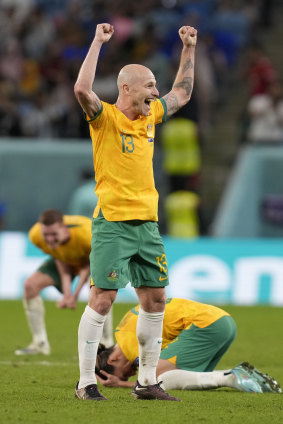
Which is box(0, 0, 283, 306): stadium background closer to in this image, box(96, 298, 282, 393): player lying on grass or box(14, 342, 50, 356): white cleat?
box(14, 342, 50, 356): white cleat

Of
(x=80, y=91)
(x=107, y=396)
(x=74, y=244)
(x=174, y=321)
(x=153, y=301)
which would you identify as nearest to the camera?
(x=80, y=91)

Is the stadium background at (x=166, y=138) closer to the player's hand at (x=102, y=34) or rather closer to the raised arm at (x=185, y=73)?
the raised arm at (x=185, y=73)

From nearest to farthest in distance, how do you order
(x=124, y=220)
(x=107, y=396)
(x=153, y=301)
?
(x=124, y=220)
(x=153, y=301)
(x=107, y=396)

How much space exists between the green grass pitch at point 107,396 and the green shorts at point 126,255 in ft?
2.65

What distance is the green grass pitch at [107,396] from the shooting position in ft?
20.0

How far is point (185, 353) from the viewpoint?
25.1 feet

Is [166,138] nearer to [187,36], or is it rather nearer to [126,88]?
[187,36]

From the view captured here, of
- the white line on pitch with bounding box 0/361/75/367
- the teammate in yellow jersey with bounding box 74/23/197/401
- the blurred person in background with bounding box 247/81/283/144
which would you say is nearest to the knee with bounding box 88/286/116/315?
the teammate in yellow jersey with bounding box 74/23/197/401

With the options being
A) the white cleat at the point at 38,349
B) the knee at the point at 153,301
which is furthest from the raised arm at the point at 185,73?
the white cleat at the point at 38,349

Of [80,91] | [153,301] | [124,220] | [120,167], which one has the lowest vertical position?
[153,301]

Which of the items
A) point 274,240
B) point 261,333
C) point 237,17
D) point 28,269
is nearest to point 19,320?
point 28,269

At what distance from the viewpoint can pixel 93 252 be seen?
6703 mm

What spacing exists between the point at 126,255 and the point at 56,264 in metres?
3.55

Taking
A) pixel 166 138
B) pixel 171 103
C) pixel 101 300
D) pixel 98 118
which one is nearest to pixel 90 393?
pixel 101 300
